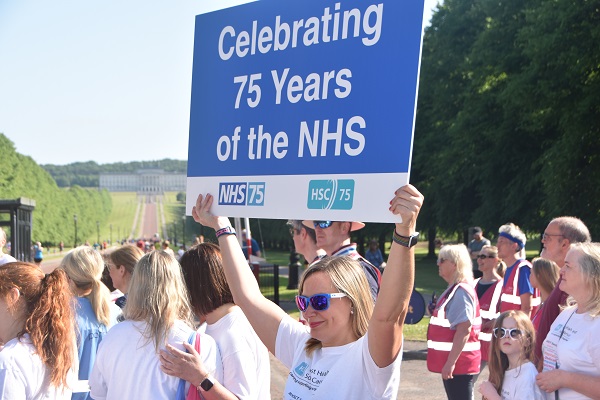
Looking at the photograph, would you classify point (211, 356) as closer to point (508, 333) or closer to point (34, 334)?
point (34, 334)

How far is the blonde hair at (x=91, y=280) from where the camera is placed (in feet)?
16.0

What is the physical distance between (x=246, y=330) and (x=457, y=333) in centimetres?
286

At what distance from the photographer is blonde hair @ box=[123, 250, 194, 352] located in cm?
337

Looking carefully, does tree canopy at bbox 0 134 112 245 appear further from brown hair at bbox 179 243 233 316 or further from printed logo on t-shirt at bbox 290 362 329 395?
printed logo on t-shirt at bbox 290 362 329 395

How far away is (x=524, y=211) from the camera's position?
29375mm

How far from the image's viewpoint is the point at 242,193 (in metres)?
3.38

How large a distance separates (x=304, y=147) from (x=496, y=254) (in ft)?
15.8

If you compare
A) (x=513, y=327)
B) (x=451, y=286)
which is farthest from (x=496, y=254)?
(x=513, y=327)

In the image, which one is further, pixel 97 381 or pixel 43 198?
pixel 43 198

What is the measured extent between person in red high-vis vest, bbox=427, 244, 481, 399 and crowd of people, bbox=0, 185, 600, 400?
1.20 meters

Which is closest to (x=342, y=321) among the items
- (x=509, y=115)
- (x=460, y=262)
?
(x=460, y=262)

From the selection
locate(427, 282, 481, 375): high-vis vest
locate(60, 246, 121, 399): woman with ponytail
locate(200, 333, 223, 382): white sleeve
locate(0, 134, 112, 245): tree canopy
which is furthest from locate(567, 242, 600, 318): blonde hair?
locate(0, 134, 112, 245): tree canopy

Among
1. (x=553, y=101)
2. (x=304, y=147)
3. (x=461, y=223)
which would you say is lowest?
(x=461, y=223)

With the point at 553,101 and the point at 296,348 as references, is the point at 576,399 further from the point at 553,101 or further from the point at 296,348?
the point at 553,101
